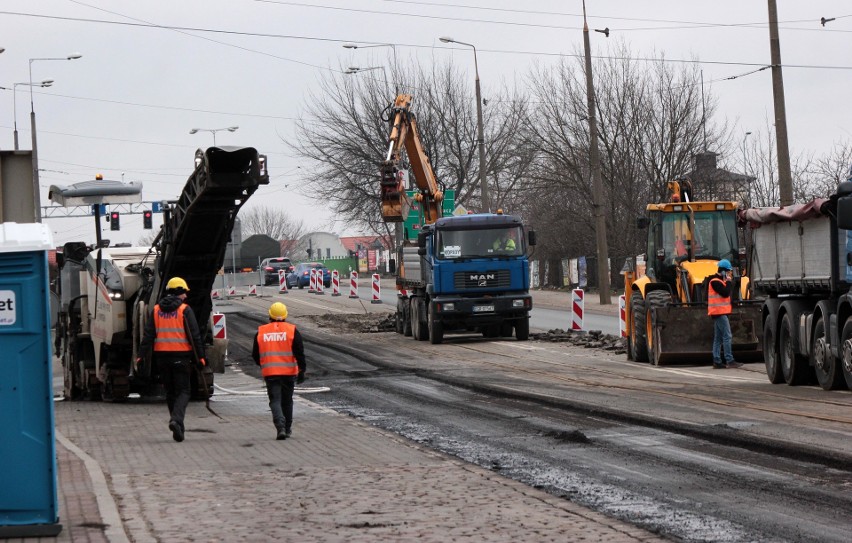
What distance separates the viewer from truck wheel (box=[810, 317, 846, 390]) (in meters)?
17.5

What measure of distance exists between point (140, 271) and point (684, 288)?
9681 millimetres

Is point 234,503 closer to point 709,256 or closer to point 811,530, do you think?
point 811,530

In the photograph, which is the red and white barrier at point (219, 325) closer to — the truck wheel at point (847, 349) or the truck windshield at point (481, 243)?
the truck windshield at point (481, 243)

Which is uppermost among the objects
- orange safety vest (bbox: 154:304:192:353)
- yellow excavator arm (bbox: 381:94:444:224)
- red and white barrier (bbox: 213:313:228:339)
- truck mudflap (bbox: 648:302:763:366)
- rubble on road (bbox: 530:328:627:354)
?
yellow excavator arm (bbox: 381:94:444:224)

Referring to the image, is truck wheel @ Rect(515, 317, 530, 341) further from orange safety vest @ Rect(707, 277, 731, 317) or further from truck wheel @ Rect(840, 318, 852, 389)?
truck wheel @ Rect(840, 318, 852, 389)

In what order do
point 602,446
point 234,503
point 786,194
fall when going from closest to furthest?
point 234,503 < point 602,446 < point 786,194

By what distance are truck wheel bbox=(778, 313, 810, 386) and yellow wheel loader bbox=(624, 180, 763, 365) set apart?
12.7 ft

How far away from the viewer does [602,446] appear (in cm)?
1312

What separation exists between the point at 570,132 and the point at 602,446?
3799cm

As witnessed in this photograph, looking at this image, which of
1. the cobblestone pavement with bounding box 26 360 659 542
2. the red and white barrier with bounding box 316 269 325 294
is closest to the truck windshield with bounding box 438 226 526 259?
the cobblestone pavement with bounding box 26 360 659 542

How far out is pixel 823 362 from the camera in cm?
1773

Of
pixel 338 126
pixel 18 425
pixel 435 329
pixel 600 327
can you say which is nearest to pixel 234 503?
pixel 18 425

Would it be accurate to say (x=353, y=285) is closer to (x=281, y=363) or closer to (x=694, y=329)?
(x=694, y=329)

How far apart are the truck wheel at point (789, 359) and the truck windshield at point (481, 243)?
42.1 ft
